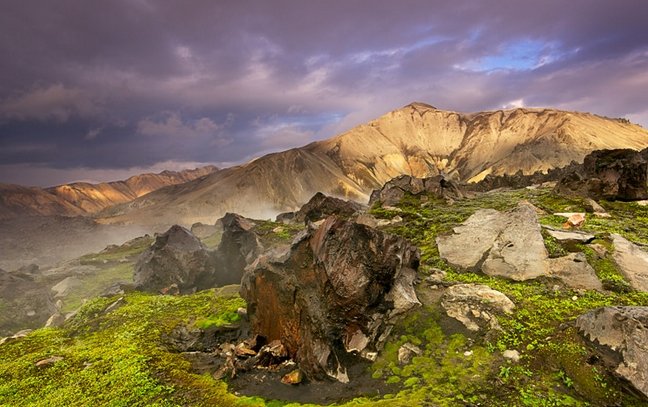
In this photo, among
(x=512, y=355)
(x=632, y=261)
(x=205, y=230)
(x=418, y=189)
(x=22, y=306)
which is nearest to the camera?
(x=512, y=355)

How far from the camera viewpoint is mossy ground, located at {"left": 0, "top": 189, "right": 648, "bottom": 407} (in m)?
10.6

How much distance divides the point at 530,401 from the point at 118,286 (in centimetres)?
4259

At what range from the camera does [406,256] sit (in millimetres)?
17578

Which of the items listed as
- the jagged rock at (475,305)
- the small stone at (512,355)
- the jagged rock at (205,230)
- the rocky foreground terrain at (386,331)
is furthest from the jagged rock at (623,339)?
the jagged rock at (205,230)

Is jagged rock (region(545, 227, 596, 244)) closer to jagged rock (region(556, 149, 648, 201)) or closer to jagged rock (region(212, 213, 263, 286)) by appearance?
jagged rock (region(556, 149, 648, 201))

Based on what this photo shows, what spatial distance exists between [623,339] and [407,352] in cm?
636

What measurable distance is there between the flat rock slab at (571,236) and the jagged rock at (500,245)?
1.79 m

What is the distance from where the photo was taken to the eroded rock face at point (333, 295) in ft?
44.4

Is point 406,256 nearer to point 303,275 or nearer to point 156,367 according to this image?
point 303,275

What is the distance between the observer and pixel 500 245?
19266mm

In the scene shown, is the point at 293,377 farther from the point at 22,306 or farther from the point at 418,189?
the point at 22,306

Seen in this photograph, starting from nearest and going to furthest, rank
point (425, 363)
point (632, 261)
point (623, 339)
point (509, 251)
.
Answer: point (623, 339) < point (425, 363) < point (632, 261) < point (509, 251)

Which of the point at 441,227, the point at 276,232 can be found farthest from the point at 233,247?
the point at 441,227

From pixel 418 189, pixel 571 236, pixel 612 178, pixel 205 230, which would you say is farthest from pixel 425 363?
pixel 205 230
